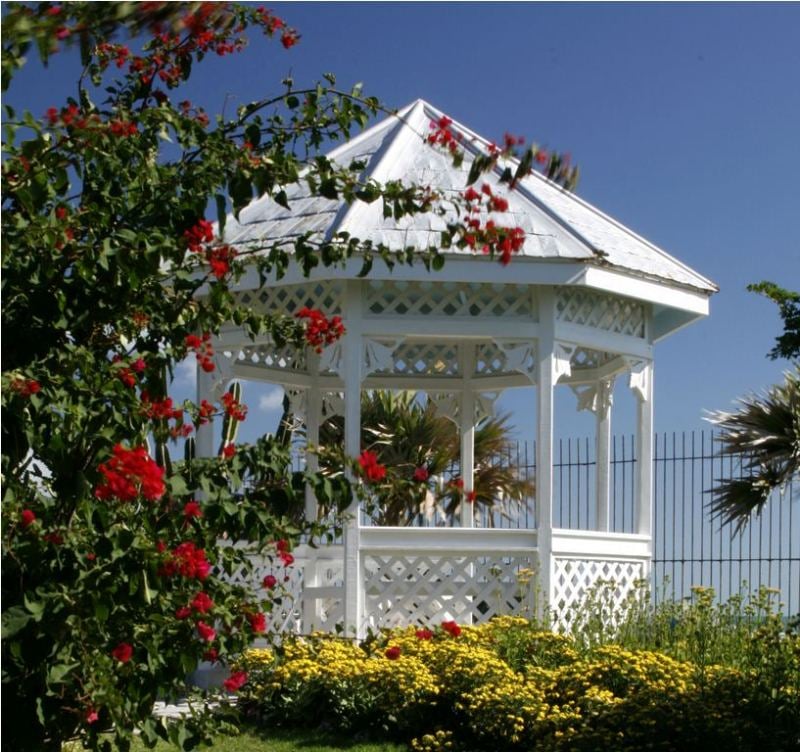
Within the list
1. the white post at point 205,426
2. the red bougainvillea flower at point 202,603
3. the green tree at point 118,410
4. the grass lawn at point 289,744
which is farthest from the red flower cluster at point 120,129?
the white post at point 205,426

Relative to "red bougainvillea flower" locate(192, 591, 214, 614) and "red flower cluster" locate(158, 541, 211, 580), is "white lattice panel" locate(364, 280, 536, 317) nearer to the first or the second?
"red bougainvillea flower" locate(192, 591, 214, 614)

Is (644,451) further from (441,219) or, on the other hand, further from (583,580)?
(441,219)

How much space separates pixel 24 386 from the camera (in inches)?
183


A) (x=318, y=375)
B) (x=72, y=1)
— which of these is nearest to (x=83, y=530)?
(x=72, y=1)

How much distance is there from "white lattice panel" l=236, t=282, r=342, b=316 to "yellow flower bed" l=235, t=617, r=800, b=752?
3266 mm

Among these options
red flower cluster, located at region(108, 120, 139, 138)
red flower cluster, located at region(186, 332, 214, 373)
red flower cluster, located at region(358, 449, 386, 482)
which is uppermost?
red flower cluster, located at region(108, 120, 139, 138)

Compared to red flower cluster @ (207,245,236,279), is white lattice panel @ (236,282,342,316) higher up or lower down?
higher up

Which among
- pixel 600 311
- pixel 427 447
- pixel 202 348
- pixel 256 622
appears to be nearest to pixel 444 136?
pixel 202 348

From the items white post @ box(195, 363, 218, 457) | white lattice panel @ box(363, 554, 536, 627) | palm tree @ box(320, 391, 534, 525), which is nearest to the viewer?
white lattice panel @ box(363, 554, 536, 627)

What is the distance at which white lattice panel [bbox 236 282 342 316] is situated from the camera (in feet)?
41.1

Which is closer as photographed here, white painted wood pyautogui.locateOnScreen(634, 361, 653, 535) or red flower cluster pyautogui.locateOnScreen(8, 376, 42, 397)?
red flower cluster pyautogui.locateOnScreen(8, 376, 42, 397)

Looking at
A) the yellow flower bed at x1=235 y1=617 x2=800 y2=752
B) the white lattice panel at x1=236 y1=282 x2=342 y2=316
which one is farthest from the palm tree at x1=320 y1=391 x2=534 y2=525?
the yellow flower bed at x1=235 y1=617 x2=800 y2=752

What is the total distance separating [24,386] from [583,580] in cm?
893

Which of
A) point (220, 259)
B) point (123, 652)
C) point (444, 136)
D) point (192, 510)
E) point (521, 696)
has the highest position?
point (444, 136)
